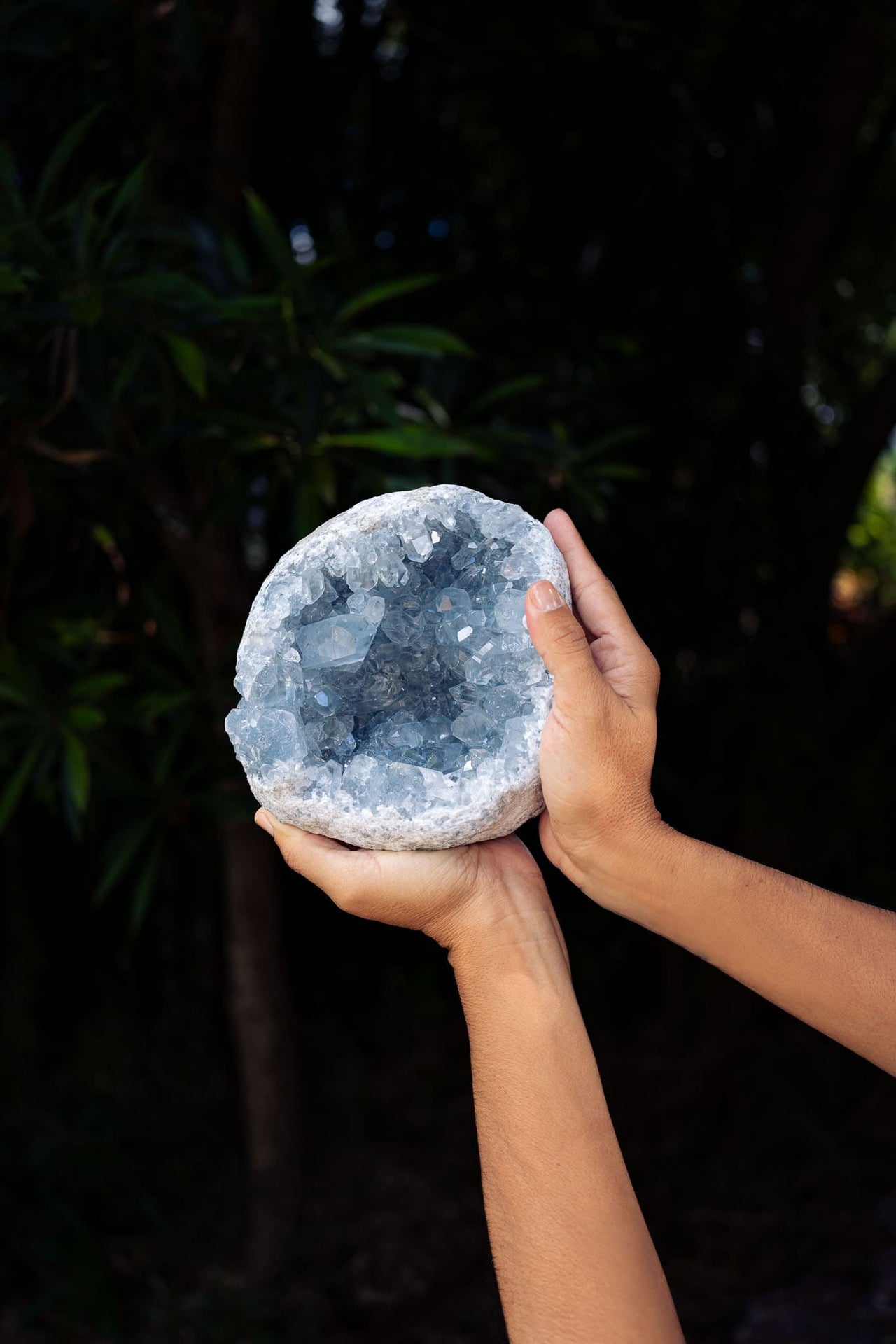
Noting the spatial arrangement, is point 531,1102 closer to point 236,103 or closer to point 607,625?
point 607,625

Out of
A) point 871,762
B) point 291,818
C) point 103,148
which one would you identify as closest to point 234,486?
point 291,818

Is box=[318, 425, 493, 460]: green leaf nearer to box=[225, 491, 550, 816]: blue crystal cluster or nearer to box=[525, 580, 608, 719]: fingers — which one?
→ box=[225, 491, 550, 816]: blue crystal cluster

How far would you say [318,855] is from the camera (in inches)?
39.2

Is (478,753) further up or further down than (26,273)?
further down

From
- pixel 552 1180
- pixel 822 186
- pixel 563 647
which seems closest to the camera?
pixel 552 1180

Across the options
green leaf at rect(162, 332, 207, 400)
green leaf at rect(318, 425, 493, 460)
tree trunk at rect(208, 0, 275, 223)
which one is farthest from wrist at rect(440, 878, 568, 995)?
tree trunk at rect(208, 0, 275, 223)

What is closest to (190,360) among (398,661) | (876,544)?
(398,661)

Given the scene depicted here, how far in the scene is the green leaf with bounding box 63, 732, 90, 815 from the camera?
4.43 ft

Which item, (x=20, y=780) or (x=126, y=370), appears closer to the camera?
(x=126, y=370)

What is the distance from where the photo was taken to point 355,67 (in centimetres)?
227

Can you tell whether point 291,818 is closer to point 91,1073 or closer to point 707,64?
point 91,1073

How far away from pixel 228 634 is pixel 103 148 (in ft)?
2.89

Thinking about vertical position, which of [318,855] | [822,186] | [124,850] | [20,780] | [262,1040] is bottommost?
[262,1040]

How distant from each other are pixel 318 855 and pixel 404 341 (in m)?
0.68
